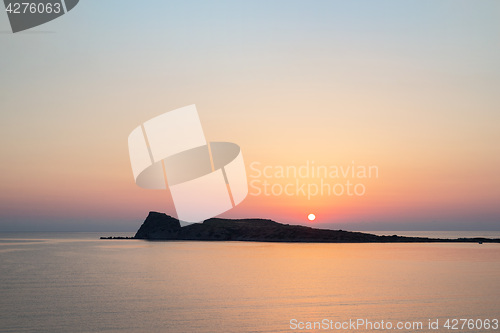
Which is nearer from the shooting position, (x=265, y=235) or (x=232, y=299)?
(x=232, y=299)

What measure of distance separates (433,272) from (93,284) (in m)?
35.7

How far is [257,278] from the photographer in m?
48.7

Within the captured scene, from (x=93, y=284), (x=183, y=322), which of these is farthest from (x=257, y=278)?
(x=183, y=322)

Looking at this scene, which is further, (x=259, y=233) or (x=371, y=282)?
(x=259, y=233)

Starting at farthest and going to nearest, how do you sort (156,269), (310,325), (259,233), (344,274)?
1. (259,233)
2. (156,269)
3. (344,274)
4. (310,325)

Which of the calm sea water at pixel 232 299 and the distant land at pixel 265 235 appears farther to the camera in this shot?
the distant land at pixel 265 235

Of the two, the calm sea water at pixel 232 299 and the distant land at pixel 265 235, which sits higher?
the calm sea water at pixel 232 299

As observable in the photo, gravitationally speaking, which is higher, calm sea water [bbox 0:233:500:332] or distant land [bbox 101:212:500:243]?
calm sea water [bbox 0:233:500:332]

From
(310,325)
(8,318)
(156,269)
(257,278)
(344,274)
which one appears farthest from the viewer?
(156,269)

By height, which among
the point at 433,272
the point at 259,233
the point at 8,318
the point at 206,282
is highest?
the point at 8,318

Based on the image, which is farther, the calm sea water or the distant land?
the distant land

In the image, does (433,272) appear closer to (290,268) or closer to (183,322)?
(290,268)

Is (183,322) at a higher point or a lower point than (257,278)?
higher

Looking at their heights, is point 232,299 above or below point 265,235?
above
